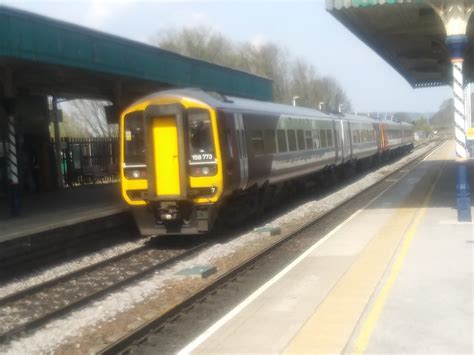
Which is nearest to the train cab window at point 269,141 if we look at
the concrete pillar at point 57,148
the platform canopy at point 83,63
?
the platform canopy at point 83,63

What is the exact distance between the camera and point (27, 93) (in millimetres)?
20422

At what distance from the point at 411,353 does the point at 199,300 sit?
140 inches

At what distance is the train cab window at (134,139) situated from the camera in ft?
41.0

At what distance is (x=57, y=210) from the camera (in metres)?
15.6

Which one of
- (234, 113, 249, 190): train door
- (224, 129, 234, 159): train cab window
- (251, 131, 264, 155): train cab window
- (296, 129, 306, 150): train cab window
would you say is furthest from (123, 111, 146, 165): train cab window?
(296, 129, 306, 150): train cab window

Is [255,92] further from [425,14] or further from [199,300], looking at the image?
[199,300]

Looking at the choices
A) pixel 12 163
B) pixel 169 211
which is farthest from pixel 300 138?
pixel 12 163

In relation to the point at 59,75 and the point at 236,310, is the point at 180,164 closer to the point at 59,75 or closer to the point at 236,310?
the point at 236,310

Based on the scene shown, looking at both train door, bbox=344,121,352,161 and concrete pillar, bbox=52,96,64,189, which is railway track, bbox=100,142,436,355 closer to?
concrete pillar, bbox=52,96,64,189

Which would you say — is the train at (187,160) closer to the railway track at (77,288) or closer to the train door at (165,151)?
the train door at (165,151)

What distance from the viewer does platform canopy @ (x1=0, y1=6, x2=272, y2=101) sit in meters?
12.7

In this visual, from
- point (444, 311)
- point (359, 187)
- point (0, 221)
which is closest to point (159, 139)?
point (0, 221)

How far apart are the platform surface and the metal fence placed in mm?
2811

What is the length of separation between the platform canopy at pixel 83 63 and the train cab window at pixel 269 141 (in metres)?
4.17
